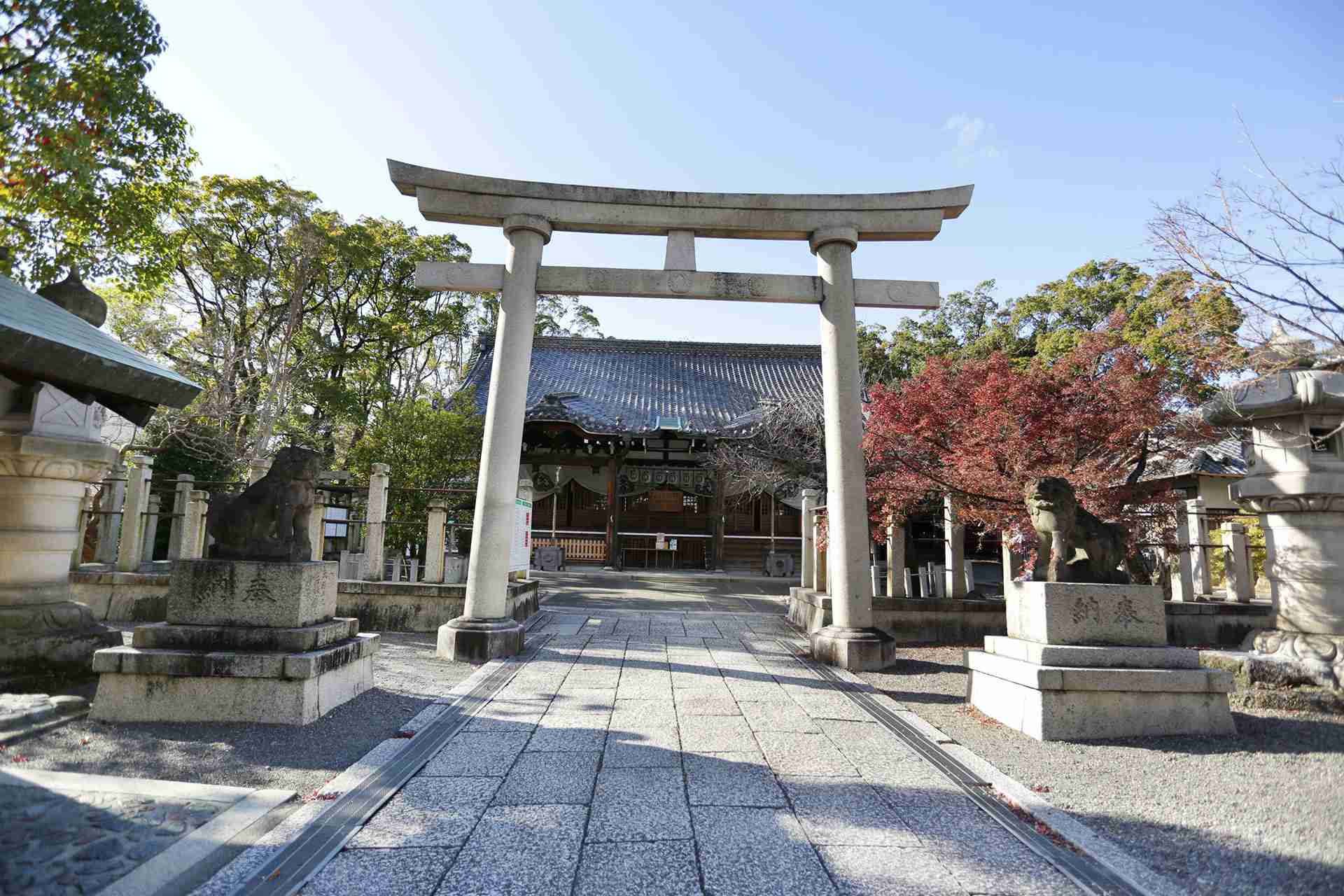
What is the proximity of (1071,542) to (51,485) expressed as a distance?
7.60 m

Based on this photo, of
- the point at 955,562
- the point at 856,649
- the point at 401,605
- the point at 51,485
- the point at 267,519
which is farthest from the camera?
the point at 955,562

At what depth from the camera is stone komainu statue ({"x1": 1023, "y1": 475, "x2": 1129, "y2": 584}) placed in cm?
455

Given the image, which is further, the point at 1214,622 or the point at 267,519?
the point at 1214,622

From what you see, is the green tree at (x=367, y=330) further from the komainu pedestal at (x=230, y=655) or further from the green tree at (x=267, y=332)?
the komainu pedestal at (x=230, y=655)

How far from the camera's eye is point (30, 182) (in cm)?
→ 600

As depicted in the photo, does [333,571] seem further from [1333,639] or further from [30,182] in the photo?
[1333,639]

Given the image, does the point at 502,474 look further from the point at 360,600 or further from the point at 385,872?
the point at 385,872

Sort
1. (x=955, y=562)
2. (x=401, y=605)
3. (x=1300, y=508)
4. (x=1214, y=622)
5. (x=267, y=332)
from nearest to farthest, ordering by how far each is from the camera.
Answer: (x=1300, y=508), (x=1214, y=622), (x=401, y=605), (x=955, y=562), (x=267, y=332)

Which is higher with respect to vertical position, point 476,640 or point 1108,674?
point 1108,674

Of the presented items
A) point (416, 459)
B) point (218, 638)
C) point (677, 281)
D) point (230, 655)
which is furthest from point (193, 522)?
point (677, 281)

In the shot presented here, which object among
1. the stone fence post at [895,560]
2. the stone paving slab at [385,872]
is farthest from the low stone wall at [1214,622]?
the stone paving slab at [385,872]

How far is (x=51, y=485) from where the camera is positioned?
16.3 ft

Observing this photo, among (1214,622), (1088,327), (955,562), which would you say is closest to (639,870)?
(955,562)

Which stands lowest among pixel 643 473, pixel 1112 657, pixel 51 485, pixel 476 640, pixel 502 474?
pixel 476 640
